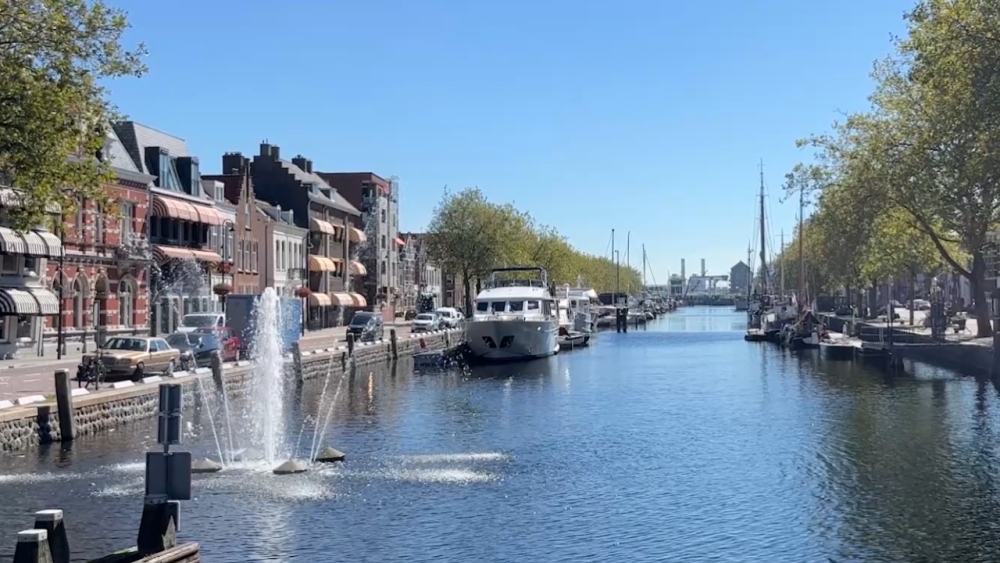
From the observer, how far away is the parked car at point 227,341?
1887 inches

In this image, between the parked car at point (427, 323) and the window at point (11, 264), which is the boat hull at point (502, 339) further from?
the window at point (11, 264)

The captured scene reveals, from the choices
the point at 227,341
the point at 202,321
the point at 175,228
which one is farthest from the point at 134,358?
the point at 175,228

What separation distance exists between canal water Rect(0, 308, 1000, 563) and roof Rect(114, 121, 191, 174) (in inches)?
1084

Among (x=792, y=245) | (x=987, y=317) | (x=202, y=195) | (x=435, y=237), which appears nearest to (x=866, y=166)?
(x=987, y=317)

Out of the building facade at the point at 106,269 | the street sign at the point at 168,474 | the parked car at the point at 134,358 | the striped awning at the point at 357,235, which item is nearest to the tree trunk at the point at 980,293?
the parked car at the point at 134,358

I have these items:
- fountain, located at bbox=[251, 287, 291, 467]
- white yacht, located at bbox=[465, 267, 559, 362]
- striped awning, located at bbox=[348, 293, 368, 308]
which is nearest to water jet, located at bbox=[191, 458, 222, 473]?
fountain, located at bbox=[251, 287, 291, 467]

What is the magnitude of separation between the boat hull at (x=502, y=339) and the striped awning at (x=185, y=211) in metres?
17.4

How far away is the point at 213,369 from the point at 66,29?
56.3 feet

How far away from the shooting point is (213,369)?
39875mm

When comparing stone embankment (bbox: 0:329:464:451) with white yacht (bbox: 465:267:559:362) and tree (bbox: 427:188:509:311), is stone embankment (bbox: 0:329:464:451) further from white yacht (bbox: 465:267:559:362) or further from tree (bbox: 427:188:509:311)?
tree (bbox: 427:188:509:311)

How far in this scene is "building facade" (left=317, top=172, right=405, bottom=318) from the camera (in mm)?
108812

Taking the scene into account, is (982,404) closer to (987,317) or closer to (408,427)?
(408,427)

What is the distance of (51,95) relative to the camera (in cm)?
2498

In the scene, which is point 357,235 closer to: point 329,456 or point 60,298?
point 60,298
